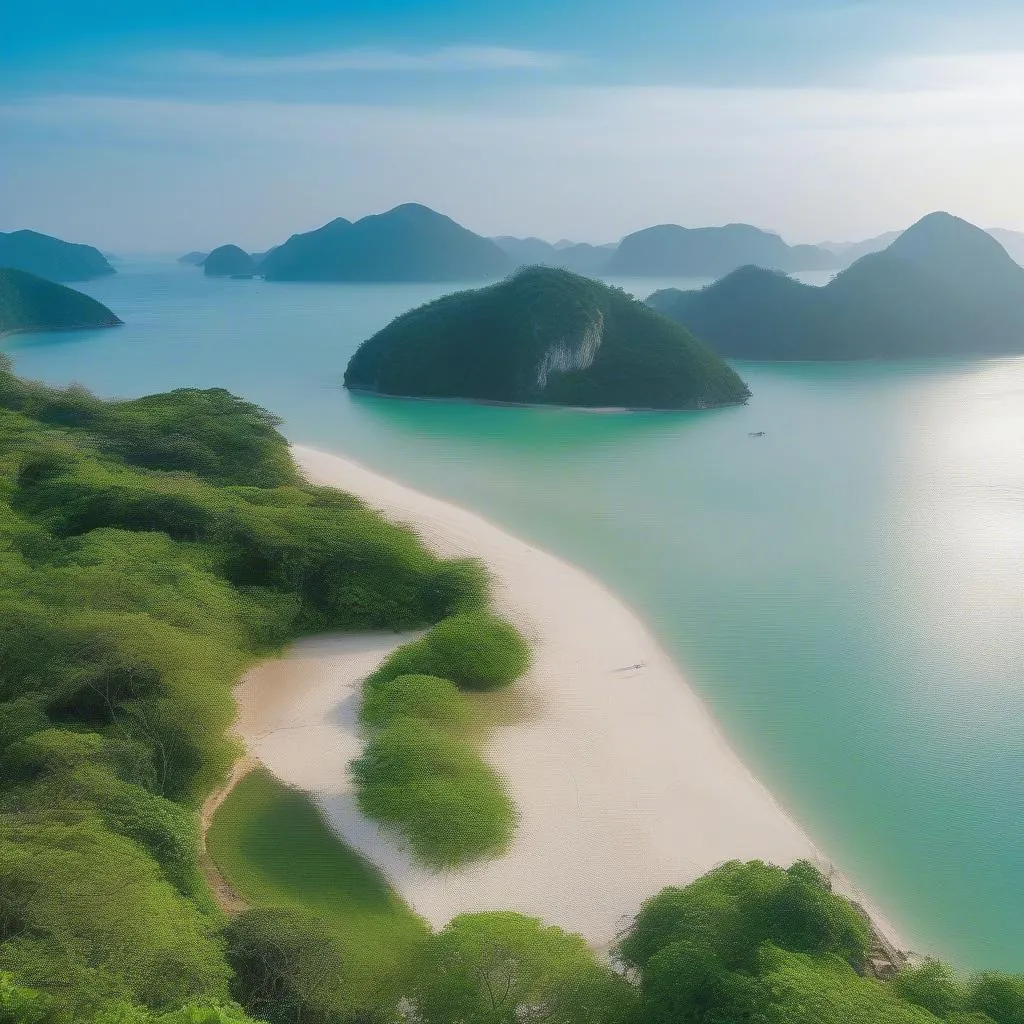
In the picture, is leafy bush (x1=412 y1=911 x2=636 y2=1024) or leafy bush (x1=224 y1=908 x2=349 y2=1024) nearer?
leafy bush (x1=412 y1=911 x2=636 y2=1024)

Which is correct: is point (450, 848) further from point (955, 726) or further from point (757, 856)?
point (955, 726)

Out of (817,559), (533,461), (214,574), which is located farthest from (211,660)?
(533,461)

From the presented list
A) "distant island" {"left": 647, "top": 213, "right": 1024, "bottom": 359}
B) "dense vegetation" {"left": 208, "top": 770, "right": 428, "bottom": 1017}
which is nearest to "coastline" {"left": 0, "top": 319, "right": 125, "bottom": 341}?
"distant island" {"left": 647, "top": 213, "right": 1024, "bottom": 359}

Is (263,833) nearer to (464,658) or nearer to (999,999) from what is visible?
(464,658)

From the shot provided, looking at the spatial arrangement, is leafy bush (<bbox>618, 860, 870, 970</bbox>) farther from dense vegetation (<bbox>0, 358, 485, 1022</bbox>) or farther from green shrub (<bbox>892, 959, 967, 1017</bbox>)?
dense vegetation (<bbox>0, 358, 485, 1022</bbox>)

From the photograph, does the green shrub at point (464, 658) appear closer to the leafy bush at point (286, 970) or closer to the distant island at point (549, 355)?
the leafy bush at point (286, 970)

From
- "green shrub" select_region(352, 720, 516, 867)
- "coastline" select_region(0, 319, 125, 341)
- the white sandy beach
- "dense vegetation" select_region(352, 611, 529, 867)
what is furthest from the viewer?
"coastline" select_region(0, 319, 125, 341)

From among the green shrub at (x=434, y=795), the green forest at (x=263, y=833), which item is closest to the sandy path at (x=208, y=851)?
the green forest at (x=263, y=833)
